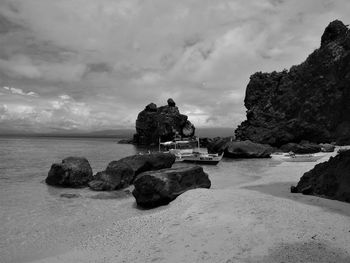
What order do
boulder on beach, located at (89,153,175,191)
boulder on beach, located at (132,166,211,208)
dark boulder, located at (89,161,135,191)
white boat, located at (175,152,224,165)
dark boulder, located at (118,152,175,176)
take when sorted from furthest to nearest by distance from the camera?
white boat, located at (175,152,224,165), dark boulder, located at (118,152,175,176), boulder on beach, located at (89,153,175,191), dark boulder, located at (89,161,135,191), boulder on beach, located at (132,166,211,208)

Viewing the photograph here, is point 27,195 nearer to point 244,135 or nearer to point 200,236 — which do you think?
point 200,236

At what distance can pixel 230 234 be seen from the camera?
35.1 feet

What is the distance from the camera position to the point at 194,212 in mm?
13922

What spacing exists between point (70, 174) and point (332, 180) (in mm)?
20532

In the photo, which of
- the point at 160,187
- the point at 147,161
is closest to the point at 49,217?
the point at 160,187

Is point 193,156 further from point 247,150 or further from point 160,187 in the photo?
point 160,187

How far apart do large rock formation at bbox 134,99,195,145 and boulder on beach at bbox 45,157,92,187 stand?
95892mm

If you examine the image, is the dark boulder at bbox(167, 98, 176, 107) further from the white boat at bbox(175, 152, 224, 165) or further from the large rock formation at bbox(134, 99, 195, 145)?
the white boat at bbox(175, 152, 224, 165)

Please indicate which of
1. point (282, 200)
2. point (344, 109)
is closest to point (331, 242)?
point (282, 200)

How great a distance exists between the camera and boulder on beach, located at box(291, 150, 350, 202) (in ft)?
47.9

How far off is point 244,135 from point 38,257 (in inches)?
3097

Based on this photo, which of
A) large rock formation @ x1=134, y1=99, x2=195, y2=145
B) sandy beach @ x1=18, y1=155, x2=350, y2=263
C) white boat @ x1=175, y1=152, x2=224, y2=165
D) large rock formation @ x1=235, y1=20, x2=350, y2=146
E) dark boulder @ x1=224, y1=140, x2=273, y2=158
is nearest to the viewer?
sandy beach @ x1=18, y1=155, x2=350, y2=263

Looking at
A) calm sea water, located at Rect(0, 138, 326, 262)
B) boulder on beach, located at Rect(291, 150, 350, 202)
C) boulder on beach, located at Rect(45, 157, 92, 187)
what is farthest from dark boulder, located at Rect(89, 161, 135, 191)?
boulder on beach, located at Rect(291, 150, 350, 202)

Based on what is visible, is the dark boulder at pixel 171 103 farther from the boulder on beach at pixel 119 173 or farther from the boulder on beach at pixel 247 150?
the boulder on beach at pixel 119 173
